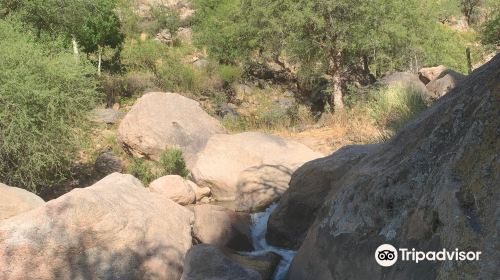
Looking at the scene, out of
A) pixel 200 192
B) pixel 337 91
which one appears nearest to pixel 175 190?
pixel 200 192

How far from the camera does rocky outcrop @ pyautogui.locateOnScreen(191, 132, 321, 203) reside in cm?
973

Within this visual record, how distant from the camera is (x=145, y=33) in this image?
1129 inches

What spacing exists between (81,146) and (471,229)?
34.0ft

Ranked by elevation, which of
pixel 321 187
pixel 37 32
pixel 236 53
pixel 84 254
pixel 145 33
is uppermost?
pixel 321 187

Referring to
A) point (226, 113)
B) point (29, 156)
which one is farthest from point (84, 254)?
point (226, 113)

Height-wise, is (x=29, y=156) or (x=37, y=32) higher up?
(x=37, y=32)

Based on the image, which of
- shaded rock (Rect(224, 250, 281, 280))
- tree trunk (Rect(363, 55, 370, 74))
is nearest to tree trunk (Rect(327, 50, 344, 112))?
tree trunk (Rect(363, 55, 370, 74))

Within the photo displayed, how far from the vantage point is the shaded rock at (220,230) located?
6.90 m

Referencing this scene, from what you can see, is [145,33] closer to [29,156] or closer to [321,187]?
[29,156]

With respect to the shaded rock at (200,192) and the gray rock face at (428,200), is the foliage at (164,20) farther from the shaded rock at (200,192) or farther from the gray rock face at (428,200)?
the gray rock face at (428,200)

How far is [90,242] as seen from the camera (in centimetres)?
515

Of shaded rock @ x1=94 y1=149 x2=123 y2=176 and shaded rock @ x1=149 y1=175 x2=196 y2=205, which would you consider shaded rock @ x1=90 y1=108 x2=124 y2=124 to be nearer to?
shaded rock @ x1=94 y1=149 x2=123 y2=176

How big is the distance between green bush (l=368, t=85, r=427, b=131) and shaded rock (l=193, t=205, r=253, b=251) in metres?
4.69

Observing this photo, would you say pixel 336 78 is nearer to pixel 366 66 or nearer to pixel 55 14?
pixel 366 66
